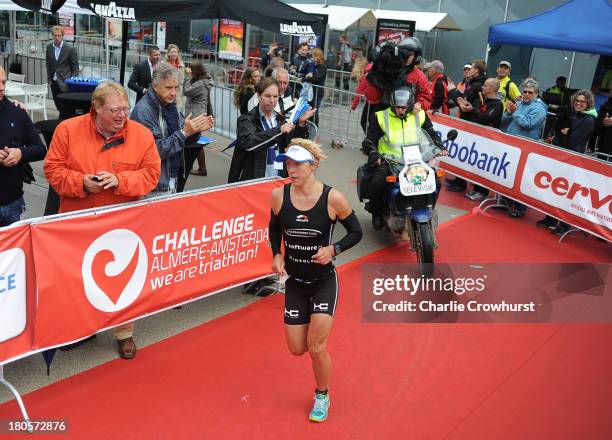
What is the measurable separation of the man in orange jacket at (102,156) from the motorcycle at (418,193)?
10.0 feet

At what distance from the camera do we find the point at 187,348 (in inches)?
204

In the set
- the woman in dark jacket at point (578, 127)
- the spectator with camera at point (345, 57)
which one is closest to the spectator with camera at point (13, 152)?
the woman in dark jacket at point (578, 127)

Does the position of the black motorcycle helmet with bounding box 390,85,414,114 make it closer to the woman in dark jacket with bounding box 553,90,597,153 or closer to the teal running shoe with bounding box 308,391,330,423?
the woman in dark jacket with bounding box 553,90,597,153

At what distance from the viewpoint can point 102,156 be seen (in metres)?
4.63

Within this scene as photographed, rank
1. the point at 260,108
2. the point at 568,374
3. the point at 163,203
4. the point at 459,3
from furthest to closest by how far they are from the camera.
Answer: the point at 459,3 < the point at 260,108 < the point at 568,374 < the point at 163,203

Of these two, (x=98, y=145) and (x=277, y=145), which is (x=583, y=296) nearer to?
(x=277, y=145)

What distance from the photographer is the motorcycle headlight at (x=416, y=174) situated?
679 centimetres

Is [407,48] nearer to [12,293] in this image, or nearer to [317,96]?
[317,96]

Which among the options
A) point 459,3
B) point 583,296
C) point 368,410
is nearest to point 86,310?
point 368,410

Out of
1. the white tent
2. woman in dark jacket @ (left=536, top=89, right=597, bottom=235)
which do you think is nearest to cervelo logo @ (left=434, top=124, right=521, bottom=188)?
woman in dark jacket @ (left=536, top=89, right=597, bottom=235)

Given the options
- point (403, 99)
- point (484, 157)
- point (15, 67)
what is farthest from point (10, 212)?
point (15, 67)

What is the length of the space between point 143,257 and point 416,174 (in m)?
3.28

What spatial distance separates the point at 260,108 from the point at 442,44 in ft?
57.0

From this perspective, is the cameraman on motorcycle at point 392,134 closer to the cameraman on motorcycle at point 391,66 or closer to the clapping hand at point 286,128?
the cameraman on motorcycle at point 391,66
